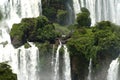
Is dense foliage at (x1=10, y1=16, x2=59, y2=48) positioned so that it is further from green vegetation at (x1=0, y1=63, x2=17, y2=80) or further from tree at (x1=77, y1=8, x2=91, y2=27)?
green vegetation at (x1=0, y1=63, x2=17, y2=80)

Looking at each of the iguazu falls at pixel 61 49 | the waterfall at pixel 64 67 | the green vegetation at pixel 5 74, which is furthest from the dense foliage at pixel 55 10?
the green vegetation at pixel 5 74

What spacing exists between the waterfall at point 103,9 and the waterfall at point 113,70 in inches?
436

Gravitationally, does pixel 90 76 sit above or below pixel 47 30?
below

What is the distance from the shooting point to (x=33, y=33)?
4925cm

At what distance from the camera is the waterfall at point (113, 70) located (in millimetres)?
46031

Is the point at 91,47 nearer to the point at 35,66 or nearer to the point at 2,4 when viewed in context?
the point at 35,66

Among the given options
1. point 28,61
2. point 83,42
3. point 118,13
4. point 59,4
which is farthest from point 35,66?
point 118,13

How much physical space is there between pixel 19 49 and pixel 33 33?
1.69m

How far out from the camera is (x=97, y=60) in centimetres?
4697

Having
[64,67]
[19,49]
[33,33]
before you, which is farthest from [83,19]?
[19,49]

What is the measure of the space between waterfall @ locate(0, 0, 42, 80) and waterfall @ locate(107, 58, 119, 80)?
6046 mm

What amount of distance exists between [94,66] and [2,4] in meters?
12.9

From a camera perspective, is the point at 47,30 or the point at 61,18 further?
the point at 61,18

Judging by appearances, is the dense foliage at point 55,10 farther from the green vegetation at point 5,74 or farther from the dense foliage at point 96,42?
the green vegetation at point 5,74
